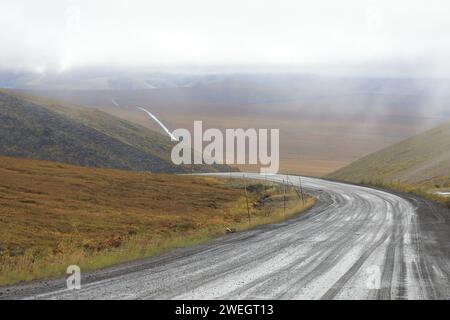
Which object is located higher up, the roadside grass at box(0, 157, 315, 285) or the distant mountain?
the distant mountain

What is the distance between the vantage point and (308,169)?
367 feet

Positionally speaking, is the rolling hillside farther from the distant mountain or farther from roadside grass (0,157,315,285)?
the distant mountain

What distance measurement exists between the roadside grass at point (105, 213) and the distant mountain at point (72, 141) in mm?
23814

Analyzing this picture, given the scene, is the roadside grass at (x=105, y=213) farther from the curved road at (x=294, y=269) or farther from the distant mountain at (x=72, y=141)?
the distant mountain at (x=72, y=141)

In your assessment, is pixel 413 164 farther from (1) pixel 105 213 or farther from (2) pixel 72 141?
(2) pixel 72 141

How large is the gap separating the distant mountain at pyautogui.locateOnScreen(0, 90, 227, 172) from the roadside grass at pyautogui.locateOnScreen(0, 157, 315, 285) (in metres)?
23.8

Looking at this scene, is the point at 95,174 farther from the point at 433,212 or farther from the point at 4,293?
the point at 4,293

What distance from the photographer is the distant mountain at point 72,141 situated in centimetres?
7756

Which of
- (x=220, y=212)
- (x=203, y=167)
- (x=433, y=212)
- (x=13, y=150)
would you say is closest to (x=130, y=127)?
(x=203, y=167)

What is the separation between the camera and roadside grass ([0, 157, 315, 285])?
1697 cm

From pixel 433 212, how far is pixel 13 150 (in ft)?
212

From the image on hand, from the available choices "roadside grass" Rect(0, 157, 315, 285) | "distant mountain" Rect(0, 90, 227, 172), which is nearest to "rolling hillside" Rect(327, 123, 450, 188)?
"roadside grass" Rect(0, 157, 315, 285)

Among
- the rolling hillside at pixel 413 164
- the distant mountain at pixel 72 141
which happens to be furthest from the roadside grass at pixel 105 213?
the distant mountain at pixel 72 141

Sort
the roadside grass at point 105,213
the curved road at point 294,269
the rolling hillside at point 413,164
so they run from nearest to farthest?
the curved road at point 294,269 → the roadside grass at point 105,213 → the rolling hillside at point 413,164
